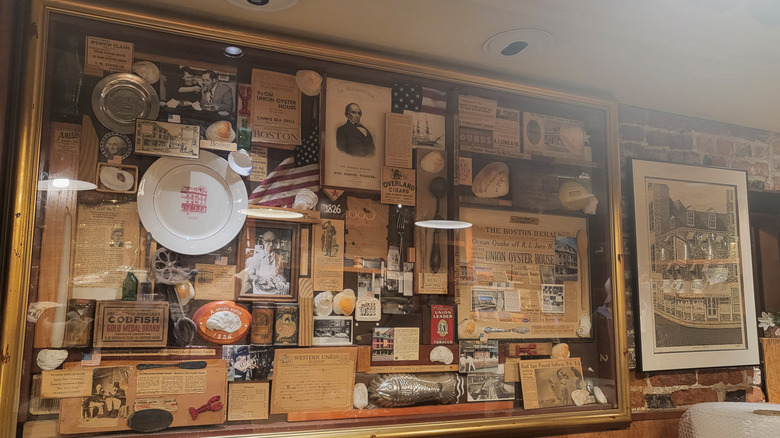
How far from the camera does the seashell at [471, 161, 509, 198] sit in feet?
6.44

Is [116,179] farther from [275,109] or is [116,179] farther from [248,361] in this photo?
[248,361]

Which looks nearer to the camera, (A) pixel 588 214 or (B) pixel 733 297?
(A) pixel 588 214

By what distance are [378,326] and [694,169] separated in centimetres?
154

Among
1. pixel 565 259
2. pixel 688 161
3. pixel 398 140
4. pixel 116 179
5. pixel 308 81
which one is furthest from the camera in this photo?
pixel 688 161

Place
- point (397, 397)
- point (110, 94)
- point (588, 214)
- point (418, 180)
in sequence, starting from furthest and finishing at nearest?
point (588, 214), point (418, 180), point (397, 397), point (110, 94)

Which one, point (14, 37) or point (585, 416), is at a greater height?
point (14, 37)

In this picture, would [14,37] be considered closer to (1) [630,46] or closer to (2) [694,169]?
(1) [630,46]

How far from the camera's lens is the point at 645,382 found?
215 centimetres

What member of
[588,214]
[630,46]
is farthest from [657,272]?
[630,46]

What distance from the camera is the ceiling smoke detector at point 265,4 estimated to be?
1.55 metres

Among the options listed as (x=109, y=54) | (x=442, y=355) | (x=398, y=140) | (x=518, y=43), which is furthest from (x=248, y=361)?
(x=518, y=43)

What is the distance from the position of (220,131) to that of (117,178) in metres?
0.31

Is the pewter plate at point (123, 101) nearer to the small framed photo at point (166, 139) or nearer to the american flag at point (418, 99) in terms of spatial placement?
the small framed photo at point (166, 139)

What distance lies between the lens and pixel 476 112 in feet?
6.49
